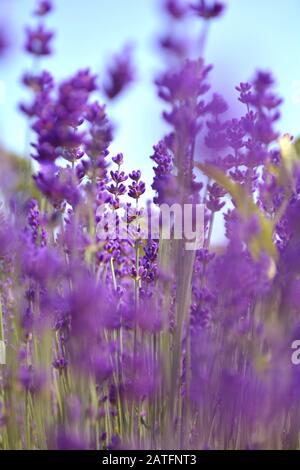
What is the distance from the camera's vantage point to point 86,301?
1.29 meters

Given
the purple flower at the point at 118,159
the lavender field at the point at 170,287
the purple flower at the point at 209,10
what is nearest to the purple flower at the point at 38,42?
the lavender field at the point at 170,287

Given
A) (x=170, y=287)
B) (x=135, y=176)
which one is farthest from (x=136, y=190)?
(x=170, y=287)

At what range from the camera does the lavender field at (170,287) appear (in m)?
1.43

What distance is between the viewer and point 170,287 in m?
1.76

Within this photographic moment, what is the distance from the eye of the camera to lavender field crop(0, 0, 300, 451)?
143 centimetres

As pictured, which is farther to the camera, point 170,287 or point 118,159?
point 118,159

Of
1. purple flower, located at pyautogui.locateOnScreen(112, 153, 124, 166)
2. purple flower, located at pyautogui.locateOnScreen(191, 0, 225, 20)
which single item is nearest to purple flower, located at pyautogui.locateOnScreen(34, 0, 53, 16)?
purple flower, located at pyautogui.locateOnScreen(191, 0, 225, 20)

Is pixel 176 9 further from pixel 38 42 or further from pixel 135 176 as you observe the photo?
pixel 135 176

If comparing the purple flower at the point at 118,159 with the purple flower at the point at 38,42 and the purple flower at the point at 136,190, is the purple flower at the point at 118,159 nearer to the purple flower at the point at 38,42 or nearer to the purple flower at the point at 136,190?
the purple flower at the point at 136,190

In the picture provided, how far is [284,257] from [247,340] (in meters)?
0.29

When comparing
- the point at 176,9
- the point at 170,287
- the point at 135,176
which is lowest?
the point at 170,287

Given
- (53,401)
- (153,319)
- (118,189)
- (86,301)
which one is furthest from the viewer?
(118,189)
